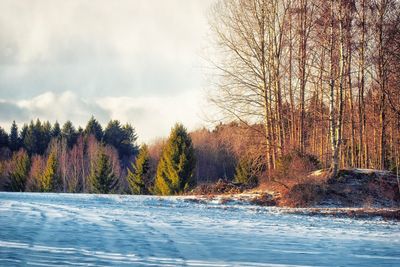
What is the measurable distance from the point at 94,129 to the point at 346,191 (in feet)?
249

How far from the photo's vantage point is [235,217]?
13102 millimetres

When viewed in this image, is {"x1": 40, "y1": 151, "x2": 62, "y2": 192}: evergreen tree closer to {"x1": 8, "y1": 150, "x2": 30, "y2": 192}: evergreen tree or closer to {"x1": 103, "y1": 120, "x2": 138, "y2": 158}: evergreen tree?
{"x1": 8, "y1": 150, "x2": 30, "y2": 192}: evergreen tree

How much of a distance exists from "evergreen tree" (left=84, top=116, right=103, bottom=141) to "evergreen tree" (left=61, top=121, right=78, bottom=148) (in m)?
2.51

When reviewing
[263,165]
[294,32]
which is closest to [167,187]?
[263,165]

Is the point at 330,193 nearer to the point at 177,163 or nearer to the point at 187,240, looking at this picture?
the point at 187,240

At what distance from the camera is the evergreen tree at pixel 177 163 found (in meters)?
37.9

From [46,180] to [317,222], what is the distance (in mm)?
47514

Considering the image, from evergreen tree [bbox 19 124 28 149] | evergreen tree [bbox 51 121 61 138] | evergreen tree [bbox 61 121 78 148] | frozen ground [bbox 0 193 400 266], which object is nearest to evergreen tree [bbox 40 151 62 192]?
evergreen tree [bbox 61 121 78 148]

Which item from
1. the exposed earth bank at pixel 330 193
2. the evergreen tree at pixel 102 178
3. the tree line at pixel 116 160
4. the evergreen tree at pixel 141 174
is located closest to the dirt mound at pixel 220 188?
the tree line at pixel 116 160

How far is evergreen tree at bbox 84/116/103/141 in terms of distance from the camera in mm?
87312

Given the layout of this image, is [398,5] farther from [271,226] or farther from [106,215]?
[106,215]

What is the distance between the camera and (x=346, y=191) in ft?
61.0

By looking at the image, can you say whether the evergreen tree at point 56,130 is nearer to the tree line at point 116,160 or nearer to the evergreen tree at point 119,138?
the tree line at point 116,160

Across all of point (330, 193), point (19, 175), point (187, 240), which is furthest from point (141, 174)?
point (187, 240)
